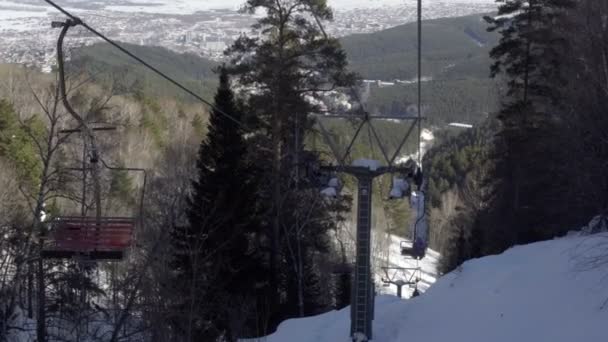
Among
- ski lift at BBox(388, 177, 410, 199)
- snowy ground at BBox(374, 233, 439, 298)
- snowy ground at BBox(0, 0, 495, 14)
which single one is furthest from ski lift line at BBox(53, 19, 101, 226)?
snowy ground at BBox(374, 233, 439, 298)

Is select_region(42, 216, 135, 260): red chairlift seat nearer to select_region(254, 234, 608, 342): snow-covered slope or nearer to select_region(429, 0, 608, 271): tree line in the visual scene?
select_region(254, 234, 608, 342): snow-covered slope

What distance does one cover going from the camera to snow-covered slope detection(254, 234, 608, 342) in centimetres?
993

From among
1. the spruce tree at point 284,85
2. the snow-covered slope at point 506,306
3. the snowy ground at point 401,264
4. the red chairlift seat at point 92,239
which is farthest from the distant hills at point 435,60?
the red chairlift seat at point 92,239

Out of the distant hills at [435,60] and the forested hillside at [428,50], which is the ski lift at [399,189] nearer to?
the forested hillside at [428,50]

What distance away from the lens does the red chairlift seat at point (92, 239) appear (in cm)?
973

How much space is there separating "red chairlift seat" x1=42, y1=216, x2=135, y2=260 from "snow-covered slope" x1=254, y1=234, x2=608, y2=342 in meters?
4.33

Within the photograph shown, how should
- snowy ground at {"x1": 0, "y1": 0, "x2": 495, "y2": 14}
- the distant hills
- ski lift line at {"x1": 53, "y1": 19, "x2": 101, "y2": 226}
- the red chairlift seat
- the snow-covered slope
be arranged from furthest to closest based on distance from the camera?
1. the distant hills
2. snowy ground at {"x1": 0, "y1": 0, "x2": 495, "y2": 14}
3. the snow-covered slope
4. the red chairlift seat
5. ski lift line at {"x1": 53, "y1": 19, "x2": 101, "y2": 226}

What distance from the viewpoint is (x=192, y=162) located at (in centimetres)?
3844

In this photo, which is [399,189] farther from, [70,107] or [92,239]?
[70,107]

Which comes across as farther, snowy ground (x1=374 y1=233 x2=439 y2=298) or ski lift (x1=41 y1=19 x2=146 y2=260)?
snowy ground (x1=374 y1=233 x2=439 y2=298)

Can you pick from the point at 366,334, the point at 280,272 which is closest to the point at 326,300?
the point at 280,272

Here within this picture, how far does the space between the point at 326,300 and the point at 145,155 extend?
69.5ft

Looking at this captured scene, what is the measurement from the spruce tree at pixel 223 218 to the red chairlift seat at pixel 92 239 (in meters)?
7.32

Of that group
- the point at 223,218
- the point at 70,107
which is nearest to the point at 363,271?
the point at 70,107
